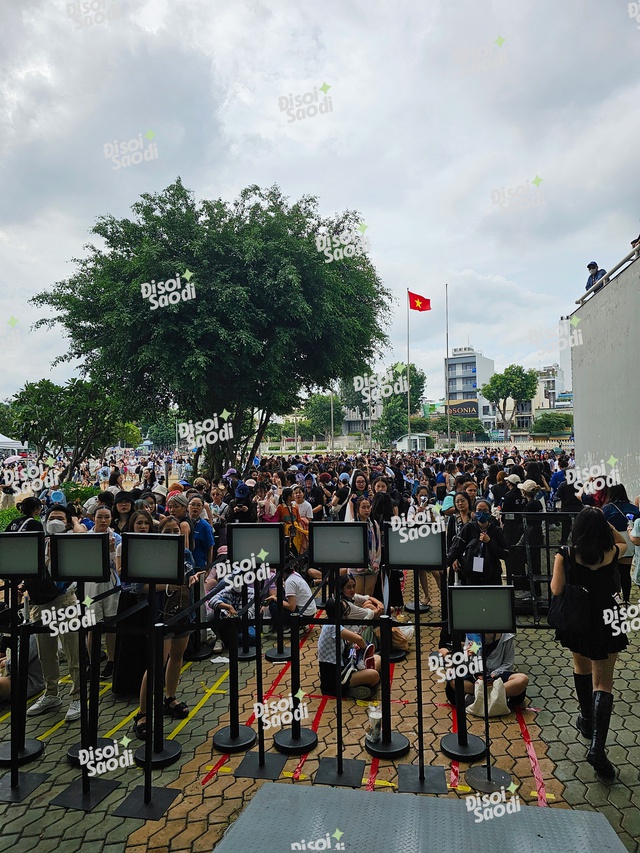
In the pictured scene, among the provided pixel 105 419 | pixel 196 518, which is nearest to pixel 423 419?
pixel 105 419

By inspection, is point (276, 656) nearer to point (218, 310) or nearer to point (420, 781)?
point (420, 781)

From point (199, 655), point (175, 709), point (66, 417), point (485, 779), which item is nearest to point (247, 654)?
point (199, 655)

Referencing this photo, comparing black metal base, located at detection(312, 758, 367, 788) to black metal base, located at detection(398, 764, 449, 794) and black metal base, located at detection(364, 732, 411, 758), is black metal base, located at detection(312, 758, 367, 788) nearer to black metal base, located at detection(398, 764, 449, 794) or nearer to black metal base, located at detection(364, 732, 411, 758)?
black metal base, located at detection(364, 732, 411, 758)

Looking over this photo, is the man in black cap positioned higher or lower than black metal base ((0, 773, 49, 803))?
higher

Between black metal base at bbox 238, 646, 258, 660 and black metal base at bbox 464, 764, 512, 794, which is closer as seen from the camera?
black metal base at bbox 464, 764, 512, 794

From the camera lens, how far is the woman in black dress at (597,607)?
3.97 m

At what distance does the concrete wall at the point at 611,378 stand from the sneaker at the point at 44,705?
1080cm

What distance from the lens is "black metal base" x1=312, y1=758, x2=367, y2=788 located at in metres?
3.90

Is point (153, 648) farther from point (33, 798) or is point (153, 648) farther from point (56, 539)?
point (33, 798)

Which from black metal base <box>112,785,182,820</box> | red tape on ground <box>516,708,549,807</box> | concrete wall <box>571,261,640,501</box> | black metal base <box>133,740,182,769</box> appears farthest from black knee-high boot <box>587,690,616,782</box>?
concrete wall <box>571,261,640,501</box>

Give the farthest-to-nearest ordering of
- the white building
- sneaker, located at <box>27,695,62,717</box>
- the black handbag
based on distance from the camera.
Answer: the white building, sneaker, located at <box>27,695,62,717</box>, the black handbag

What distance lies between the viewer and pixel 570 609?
4.06 metres

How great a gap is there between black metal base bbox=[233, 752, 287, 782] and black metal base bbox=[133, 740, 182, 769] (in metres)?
0.56

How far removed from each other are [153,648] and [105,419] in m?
20.3
